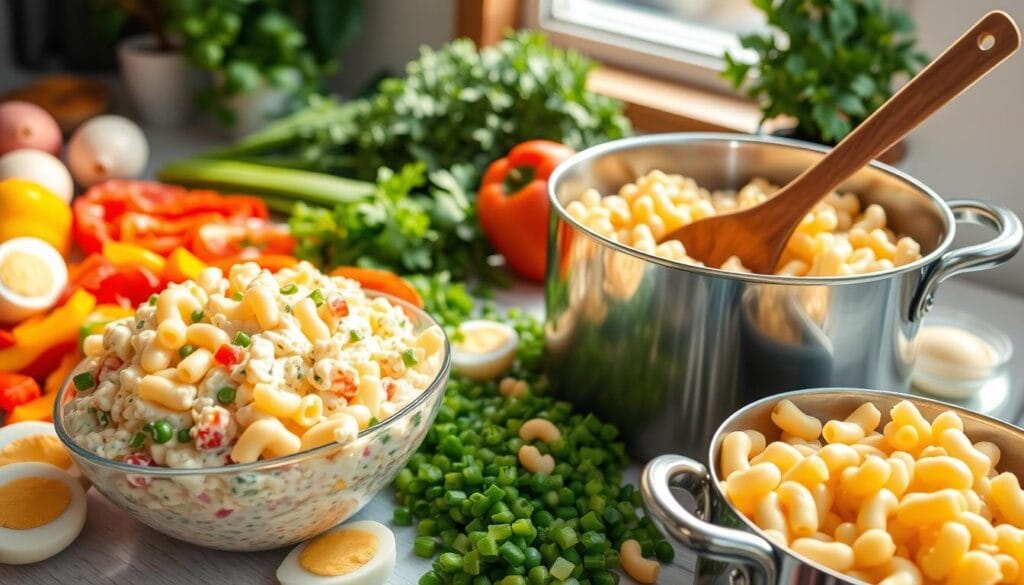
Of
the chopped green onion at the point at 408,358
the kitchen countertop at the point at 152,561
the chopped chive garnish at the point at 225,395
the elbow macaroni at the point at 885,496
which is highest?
the elbow macaroni at the point at 885,496

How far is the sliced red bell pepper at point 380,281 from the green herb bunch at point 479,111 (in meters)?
0.34

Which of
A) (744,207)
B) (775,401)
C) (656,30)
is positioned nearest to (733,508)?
(775,401)

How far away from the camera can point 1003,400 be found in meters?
1.19

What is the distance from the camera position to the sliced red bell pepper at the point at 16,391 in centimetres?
112

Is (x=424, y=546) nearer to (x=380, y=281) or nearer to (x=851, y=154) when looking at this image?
(x=380, y=281)

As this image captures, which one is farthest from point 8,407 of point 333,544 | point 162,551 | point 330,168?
point 330,168

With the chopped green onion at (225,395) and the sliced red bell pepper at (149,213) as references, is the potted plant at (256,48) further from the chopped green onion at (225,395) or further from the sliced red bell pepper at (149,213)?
the chopped green onion at (225,395)

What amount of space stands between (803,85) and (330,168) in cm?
72

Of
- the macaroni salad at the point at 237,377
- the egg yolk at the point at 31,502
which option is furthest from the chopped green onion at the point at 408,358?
the egg yolk at the point at 31,502

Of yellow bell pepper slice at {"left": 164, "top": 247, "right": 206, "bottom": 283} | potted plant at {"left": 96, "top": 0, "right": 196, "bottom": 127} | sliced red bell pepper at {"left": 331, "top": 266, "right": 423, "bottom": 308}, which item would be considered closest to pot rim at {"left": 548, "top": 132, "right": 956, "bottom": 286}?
sliced red bell pepper at {"left": 331, "top": 266, "right": 423, "bottom": 308}

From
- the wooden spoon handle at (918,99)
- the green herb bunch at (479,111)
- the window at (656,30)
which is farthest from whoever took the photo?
the window at (656,30)

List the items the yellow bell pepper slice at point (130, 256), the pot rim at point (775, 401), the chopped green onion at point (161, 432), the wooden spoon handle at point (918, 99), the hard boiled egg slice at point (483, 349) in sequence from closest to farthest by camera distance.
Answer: the pot rim at point (775, 401) < the chopped green onion at point (161, 432) < the wooden spoon handle at point (918, 99) < the hard boiled egg slice at point (483, 349) < the yellow bell pepper slice at point (130, 256)

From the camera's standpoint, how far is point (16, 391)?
1.13 m

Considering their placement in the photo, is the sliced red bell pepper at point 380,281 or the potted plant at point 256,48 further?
the potted plant at point 256,48
